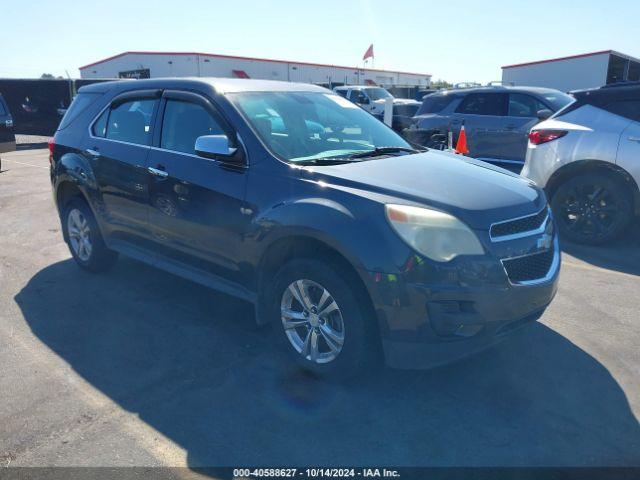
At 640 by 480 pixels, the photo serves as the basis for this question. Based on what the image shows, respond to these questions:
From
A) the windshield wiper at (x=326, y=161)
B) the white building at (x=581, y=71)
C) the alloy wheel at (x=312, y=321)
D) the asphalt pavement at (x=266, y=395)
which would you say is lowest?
the asphalt pavement at (x=266, y=395)

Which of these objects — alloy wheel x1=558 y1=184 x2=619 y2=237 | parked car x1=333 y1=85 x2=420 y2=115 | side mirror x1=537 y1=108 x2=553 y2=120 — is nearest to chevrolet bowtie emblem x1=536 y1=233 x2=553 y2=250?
alloy wheel x1=558 y1=184 x2=619 y2=237

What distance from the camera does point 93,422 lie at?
3158mm

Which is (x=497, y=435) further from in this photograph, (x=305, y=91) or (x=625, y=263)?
(x=625, y=263)

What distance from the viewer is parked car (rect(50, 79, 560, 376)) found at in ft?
10.1

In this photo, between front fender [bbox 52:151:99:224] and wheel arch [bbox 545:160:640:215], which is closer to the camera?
front fender [bbox 52:151:99:224]

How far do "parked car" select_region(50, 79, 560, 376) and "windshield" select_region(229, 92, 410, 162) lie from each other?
0.01 meters

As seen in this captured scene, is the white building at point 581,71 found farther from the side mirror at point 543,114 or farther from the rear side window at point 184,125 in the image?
the rear side window at point 184,125

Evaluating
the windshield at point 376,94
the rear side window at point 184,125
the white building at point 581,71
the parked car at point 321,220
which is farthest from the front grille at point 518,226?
the white building at point 581,71

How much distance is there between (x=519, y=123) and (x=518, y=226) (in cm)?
656

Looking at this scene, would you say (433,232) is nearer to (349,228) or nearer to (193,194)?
(349,228)

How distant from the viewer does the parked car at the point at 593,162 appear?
20.2 feet

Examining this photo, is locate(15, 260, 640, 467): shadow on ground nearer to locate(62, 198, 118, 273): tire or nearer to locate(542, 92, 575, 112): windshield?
locate(62, 198, 118, 273): tire

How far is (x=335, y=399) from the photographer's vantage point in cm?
337

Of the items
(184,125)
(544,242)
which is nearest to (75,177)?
(184,125)
